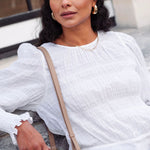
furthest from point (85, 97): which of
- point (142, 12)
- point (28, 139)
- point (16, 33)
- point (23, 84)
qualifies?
point (142, 12)

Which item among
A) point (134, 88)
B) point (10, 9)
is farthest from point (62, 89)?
point (10, 9)

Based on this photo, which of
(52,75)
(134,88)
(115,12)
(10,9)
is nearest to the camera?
(52,75)

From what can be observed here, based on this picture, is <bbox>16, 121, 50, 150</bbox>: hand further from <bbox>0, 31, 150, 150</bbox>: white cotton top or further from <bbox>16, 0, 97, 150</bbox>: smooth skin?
<bbox>0, 31, 150, 150</bbox>: white cotton top

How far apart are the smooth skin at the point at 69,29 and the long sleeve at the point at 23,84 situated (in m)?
0.20

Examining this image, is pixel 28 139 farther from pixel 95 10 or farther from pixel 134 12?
pixel 134 12

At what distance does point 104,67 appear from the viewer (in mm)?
1917

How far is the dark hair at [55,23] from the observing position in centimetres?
205

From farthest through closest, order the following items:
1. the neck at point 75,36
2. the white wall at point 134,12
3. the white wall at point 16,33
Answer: the white wall at point 134,12 < the white wall at point 16,33 < the neck at point 75,36

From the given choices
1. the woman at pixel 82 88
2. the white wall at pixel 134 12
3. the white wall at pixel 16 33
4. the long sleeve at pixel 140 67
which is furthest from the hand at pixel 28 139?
the white wall at pixel 134 12

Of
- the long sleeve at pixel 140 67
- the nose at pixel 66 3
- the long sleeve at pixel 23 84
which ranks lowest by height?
the long sleeve at pixel 140 67

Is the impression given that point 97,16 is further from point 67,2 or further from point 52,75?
point 52,75

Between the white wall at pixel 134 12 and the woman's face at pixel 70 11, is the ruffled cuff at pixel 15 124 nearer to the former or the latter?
the woman's face at pixel 70 11

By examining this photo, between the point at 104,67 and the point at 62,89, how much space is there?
29 centimetres

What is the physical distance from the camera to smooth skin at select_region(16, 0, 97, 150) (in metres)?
1.48
